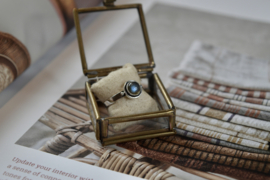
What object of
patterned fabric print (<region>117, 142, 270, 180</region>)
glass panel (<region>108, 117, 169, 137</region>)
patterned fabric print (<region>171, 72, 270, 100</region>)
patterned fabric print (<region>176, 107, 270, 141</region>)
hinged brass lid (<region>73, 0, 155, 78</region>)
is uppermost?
hinged brass lid (<region>73, 0, 155, 78</region>)

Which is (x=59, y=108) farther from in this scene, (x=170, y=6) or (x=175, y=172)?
(x=170, y=6)

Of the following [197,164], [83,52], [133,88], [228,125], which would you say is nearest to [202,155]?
[197,164]

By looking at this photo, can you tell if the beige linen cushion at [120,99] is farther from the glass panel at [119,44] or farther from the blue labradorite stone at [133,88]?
the glass panel at [119,44]

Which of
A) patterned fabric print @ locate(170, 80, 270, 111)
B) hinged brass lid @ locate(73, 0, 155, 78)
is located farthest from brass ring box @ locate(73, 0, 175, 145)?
patterned fabric print @ locate(170, 80, 270, 111)

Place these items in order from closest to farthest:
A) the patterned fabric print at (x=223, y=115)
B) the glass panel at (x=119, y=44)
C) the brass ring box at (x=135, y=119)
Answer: the brass ring box at (x=135, y=119) < the patterned fabric print at (x=223, y=115) < the glass panel at (x=119, y=44)

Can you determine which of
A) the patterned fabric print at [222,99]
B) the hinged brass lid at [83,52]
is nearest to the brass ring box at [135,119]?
the hinged brass lid at [83,52]

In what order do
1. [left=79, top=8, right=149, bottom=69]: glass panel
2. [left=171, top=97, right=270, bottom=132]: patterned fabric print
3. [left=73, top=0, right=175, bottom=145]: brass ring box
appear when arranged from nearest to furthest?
[left=73, top=0, right=175, bottom=145]: brass ring box < [left=171, top=97, right=270, bottom=132]: patterned fabric print < [left=79, top=8, right=149, bottom=69]: glass panel

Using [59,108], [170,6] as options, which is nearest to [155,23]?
[170,6]

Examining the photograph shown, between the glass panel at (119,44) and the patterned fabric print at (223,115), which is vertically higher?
the glass panel at (119,44)

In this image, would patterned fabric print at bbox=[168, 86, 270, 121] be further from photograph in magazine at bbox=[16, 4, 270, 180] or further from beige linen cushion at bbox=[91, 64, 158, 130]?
beige linen cushion at bbox=[91, 64, 158, 130]
